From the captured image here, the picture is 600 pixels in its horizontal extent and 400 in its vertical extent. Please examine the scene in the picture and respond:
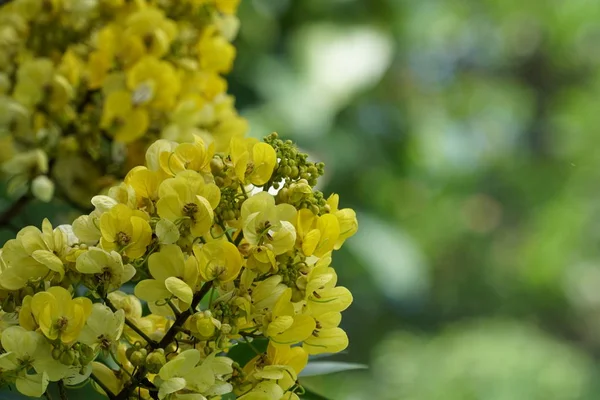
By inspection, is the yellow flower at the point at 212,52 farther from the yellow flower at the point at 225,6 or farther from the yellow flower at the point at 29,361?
the yellow flower at the point at 29,361

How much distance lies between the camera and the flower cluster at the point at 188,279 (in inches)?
17.3

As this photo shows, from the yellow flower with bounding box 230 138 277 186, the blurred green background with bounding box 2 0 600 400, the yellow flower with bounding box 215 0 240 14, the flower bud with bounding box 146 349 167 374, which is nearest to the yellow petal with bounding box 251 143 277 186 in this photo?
the yellow flower with bounding box 230 138 277 186

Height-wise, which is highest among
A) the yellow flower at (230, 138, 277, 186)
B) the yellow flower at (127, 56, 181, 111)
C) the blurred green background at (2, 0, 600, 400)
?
the blurred green background at (2, 0, 600, 400)

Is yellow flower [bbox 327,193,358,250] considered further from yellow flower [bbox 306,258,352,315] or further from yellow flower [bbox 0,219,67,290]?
yellow flower [bbox 0,219,67,290]

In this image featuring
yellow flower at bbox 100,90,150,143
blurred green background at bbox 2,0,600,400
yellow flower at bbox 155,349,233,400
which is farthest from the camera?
blurred green background at bbox 2,0,600,400

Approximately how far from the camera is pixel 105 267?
447 millimetres

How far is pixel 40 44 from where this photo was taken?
31.4 inches

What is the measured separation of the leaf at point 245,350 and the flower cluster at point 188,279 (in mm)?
39

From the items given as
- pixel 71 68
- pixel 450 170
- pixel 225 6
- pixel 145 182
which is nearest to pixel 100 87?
pixel 71 68

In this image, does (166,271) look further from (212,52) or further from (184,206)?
(212,52)

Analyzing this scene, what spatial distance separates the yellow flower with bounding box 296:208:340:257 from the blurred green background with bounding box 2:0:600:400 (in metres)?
0.49

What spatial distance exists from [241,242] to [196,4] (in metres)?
0.39

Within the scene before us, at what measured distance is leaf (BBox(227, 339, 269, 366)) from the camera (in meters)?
0.52

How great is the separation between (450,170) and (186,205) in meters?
1.91
